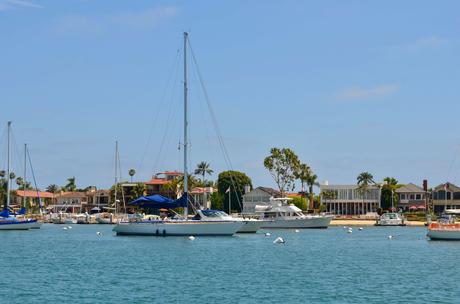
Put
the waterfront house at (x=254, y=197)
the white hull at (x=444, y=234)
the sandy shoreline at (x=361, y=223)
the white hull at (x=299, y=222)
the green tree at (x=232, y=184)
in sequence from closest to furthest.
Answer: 1. the white hull at (x=444, y=234)
2. the white hull at (x=299, y=222)
3. the sandy shoreline at (x=361, y=223)
4. the green tree at (x=232, y=184)
5. the waterfront house at (x=254, y=197)

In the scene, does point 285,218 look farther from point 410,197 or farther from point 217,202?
point 410,197

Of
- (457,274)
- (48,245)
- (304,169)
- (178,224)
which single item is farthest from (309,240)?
(304,169)

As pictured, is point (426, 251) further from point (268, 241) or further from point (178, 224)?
point (178, 224)

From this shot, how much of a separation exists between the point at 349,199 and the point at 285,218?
245 feet

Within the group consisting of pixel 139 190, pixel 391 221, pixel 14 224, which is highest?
pixel 139 190

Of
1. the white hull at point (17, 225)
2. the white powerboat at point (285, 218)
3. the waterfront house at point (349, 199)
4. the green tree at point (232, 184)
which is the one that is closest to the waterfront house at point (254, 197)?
the green tree at point (232, 184)

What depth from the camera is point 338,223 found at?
14962cm

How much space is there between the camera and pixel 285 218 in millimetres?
119312

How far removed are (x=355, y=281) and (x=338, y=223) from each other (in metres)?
104

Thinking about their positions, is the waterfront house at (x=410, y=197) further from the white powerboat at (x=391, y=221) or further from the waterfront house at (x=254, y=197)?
the white powerboat at (x=391, y=221)

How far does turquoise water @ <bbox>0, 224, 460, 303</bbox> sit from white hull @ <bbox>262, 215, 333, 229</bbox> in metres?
38.2

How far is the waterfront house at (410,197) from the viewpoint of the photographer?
180375 millimetres

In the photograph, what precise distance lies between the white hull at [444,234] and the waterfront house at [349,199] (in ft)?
334

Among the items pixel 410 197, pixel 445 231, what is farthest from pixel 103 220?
pixel 445 231
